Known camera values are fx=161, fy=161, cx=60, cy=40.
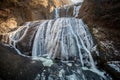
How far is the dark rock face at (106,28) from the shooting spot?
244 inches

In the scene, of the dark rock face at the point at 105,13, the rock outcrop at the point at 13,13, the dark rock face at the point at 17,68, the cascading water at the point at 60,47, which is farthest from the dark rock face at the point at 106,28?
the rock outcrop at the point at 13,13

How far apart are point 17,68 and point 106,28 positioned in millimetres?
4560

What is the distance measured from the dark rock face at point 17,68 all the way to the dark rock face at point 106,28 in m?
2.54

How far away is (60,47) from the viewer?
692 centimetres

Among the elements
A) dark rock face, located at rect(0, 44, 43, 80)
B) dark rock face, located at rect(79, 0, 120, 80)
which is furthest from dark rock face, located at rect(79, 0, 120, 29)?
dark rock face, located at rect(0, 44, 43, 80)

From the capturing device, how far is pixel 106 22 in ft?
25.3

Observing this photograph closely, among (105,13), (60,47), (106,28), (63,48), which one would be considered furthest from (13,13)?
(106,28)

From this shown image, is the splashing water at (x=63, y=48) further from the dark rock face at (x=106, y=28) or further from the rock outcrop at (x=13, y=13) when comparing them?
the rock outcrop at (x=13, y=13)

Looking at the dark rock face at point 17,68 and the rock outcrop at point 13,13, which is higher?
the rock outcrop at point 13,13

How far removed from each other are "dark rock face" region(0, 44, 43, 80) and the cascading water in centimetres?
25

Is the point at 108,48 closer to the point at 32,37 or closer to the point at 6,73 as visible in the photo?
the point at 32,37

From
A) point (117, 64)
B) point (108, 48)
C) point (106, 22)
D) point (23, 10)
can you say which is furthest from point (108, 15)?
point (23, 10)

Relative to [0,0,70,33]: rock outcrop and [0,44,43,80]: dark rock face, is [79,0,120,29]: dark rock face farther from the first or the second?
[0,0,70,33]: rock outcrop

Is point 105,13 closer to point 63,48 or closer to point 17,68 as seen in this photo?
point 63,48
